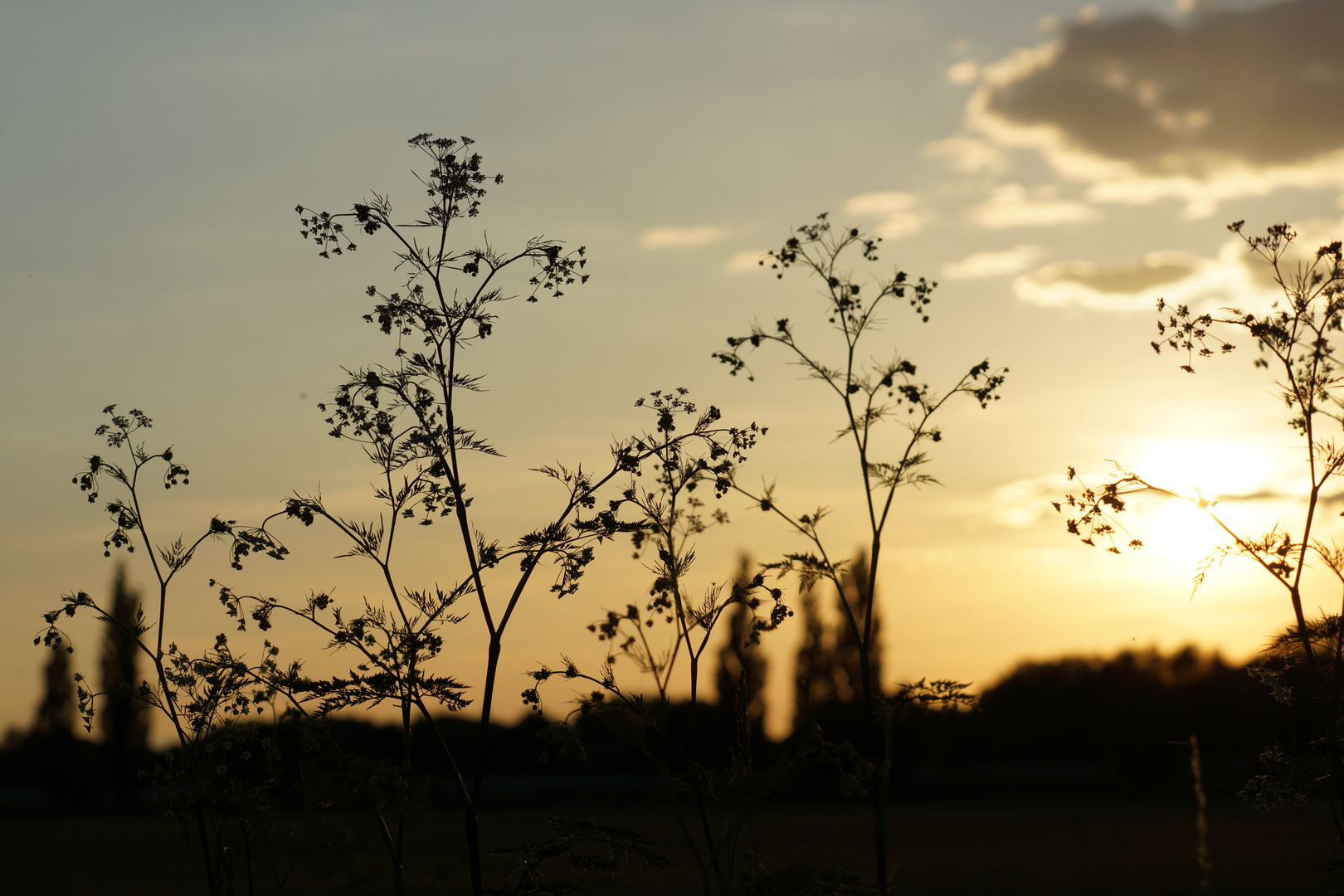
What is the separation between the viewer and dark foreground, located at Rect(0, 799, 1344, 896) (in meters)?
54.2

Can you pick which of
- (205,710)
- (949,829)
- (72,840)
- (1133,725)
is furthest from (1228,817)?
(205,710)

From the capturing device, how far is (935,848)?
68.1m

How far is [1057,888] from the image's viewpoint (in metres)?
52.9

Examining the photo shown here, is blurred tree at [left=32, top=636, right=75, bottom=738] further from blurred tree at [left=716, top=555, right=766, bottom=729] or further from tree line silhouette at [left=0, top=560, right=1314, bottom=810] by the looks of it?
blurred tree at [left=716, top=555, right=766, bottom=729]

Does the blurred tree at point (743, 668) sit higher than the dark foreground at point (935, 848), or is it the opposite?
the blurred tree at point (743, 668)

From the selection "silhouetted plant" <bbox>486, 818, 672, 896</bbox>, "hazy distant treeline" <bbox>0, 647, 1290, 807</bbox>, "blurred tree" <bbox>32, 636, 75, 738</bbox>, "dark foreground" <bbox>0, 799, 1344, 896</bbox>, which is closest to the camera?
"silhouetted plant" <bbox>486, 818, 672, 896</bbox>

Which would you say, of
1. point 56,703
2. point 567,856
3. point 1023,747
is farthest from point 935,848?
point 56,703

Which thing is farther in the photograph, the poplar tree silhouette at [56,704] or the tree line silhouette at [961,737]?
the poplar tree silhouette at [56,704]

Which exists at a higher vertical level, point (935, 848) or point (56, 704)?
point (56, 704)

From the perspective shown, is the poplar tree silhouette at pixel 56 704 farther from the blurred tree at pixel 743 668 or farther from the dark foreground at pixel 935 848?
the blurred tree at pixel 743 668

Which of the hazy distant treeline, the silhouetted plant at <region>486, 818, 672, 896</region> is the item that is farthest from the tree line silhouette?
the silhouetted plant at <region>486, 818, 672, 896</region>

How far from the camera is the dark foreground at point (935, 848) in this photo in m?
54.2

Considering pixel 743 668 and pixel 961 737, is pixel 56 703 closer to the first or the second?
pixel 961 737

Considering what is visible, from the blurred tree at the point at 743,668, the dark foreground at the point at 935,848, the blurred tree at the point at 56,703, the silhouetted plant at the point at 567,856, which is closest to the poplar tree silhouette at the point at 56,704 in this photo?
the blurred tree at the point at 56,703
